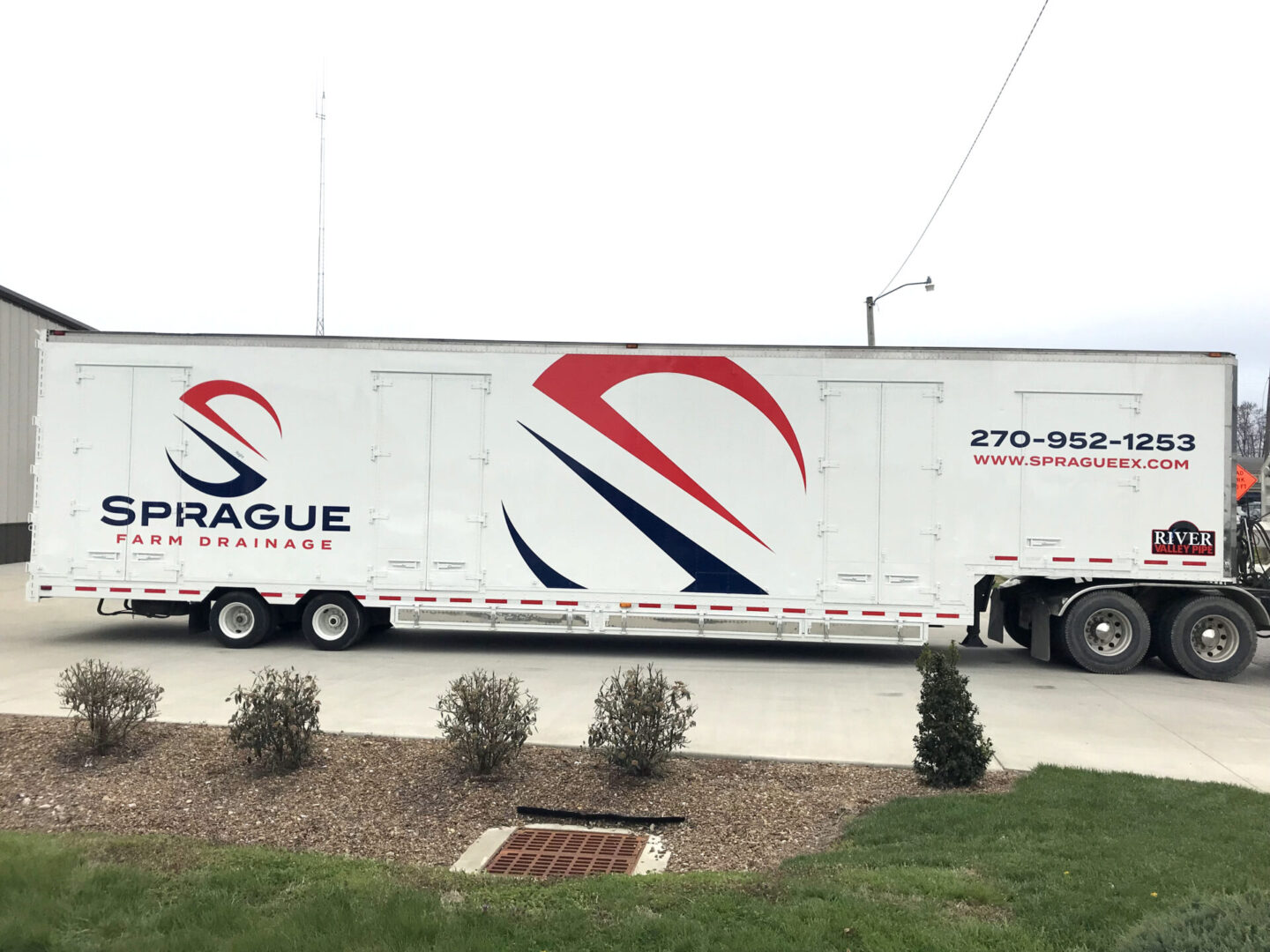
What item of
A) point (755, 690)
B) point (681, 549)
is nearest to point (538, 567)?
point (681, 549)

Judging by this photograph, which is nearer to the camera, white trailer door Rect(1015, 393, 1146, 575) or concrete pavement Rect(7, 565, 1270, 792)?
concrete pavement Rect(7, 565, 1270, 792)

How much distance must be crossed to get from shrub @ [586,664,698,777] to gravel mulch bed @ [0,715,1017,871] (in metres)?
0.18

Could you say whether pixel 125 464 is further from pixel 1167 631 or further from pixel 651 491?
pixel 1167 631

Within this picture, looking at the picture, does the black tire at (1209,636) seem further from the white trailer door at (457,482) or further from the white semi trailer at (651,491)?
the white trailer door at (457,482)

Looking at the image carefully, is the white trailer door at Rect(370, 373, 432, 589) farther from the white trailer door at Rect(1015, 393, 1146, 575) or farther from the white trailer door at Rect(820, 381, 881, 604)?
the white trailer door at Rect(1015, 393, 1146, 575)

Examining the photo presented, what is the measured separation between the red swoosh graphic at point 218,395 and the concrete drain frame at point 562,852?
827cm

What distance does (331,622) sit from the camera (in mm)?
12594

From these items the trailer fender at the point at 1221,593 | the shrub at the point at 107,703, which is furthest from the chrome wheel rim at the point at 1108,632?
the shrub at the point at 107,703

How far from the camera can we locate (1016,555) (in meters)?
11.7

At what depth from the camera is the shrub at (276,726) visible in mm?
6352

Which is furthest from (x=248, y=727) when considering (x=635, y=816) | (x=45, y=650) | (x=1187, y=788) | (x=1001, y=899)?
(x=45, y=650)

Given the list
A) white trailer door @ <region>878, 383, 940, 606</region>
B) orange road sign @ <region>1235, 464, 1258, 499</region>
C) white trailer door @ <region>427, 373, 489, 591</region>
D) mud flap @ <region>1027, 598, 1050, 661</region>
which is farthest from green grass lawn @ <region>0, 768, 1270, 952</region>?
orange road sign @ <region>1235, 464, 1258, 499</region>

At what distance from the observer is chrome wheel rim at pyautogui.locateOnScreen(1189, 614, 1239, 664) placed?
38.1ft

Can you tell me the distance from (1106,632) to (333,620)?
9.77 m
